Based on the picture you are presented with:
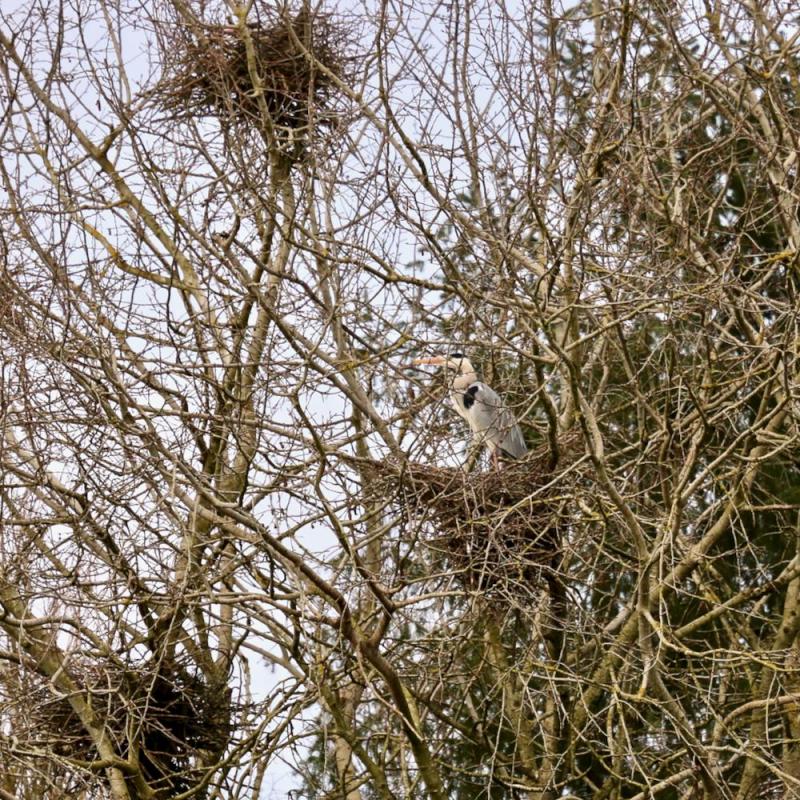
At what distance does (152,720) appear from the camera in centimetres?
664

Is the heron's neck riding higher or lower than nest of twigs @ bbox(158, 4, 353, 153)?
lower

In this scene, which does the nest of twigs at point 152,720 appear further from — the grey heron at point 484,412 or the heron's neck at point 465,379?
the heron's neck at point 465,379

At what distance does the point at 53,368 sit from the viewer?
592cm

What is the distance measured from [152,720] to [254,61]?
3791 millimetres

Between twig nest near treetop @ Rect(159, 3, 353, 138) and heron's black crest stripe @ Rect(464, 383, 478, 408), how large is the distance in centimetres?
177

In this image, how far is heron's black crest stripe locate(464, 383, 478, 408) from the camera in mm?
7835

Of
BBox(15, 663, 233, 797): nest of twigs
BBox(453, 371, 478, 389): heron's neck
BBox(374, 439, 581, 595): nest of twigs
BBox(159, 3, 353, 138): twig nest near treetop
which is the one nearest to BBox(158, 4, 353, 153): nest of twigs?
BBox(159, 3, 353, 138): twig nest near treetop

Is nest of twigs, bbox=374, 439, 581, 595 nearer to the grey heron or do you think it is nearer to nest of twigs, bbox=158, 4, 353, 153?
the grey heron

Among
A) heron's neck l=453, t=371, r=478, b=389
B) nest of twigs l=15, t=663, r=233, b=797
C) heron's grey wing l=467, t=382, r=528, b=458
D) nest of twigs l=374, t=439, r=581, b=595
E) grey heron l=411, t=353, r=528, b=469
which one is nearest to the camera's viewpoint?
nest of twigs l=374, t=439, r=581, b=595

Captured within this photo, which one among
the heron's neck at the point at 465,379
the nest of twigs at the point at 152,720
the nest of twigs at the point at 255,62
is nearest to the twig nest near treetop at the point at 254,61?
the nest of twigs at the point at 255,62

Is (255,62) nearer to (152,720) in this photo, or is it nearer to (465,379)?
(465,379)

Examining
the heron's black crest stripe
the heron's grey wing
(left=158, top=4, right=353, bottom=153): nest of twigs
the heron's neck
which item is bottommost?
the heron's grey wing

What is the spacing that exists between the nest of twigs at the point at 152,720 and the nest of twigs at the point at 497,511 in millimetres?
1415

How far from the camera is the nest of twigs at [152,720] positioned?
630 cm
